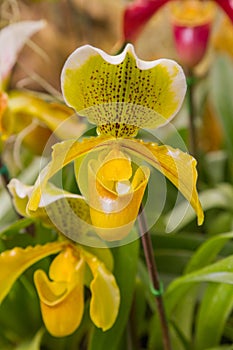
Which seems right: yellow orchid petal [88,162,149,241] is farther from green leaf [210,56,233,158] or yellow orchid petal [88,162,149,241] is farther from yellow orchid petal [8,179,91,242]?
green leaf [210,56,233,158]

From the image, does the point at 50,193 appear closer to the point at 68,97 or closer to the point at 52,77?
the point at 68,97

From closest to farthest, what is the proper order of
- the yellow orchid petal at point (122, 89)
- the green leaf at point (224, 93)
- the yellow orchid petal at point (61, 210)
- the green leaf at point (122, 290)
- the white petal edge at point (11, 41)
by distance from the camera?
the yellow orchid petal at point (122, 89), the yellow orchid petal at point (61, 210), the green leaf at point (122, 290), the white petal edge at point (11, 41), the green leaf at point (224, 93)

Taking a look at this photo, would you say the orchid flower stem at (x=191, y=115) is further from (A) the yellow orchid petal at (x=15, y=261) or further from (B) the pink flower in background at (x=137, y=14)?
(A) the yellow orchid petal at (x=15, y=261)

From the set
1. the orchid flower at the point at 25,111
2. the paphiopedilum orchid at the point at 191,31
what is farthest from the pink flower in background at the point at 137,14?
the orchid flower at the point at 25,111

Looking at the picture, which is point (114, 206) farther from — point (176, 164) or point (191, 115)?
point (191, 115)

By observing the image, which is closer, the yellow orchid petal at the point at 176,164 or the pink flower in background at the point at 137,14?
→ the yellow orchid petal at the point at 176,164

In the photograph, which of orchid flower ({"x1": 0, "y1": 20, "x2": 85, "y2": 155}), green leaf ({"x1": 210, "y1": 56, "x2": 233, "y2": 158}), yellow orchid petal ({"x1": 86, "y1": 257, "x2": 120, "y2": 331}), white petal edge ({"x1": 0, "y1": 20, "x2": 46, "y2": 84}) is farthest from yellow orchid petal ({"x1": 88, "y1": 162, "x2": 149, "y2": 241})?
green leaf ({"x1": 210, "y1": 56, "x2": 233, "y2": 158})

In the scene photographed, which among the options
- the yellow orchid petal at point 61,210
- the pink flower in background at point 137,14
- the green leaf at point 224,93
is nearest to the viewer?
the yellow orchid petal at point 61,210

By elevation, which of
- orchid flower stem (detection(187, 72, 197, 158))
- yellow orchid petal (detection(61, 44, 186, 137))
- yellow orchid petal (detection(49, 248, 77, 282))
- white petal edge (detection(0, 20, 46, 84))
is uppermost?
yellow orchid petal (detection(61, 44, 186, 137))
